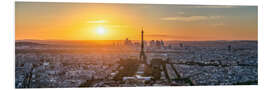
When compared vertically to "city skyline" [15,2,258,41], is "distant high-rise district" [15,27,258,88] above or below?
below

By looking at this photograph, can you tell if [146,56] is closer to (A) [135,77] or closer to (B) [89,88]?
(A) [135,77]

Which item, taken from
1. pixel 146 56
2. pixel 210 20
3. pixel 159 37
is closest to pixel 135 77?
pixel 146 56

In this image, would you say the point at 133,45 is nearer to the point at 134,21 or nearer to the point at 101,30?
the point at 134,21

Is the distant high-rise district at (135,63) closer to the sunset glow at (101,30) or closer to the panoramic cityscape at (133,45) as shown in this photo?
the panoramic cityscape at (133,45)

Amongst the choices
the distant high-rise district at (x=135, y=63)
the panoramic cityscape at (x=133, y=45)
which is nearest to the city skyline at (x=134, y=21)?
the panoramic cityscape at (x=133, y=45)

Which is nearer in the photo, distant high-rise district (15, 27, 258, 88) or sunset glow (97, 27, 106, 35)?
distant high-rise district (15, 27, 258, 88)

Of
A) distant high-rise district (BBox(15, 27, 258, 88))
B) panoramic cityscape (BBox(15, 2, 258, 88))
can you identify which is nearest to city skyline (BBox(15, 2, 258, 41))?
panoramic cityscape (BBox(15, 2, 258, 88))

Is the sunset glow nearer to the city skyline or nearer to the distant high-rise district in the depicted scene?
the city skyline

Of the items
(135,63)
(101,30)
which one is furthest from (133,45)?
(101,30)
